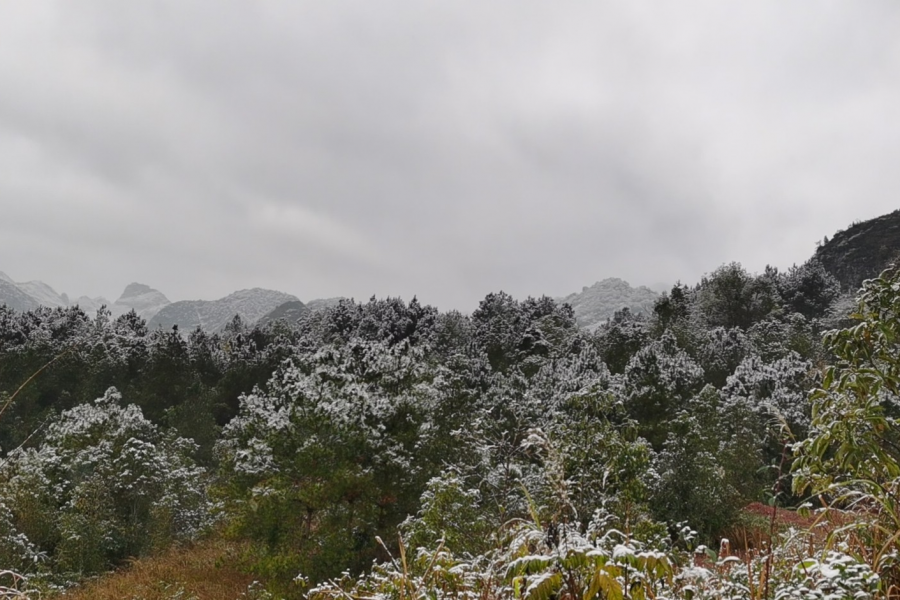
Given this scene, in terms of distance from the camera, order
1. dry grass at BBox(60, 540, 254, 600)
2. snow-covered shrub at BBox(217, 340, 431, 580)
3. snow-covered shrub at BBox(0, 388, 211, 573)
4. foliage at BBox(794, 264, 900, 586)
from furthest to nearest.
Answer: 1. snow-covered shrub at BBox(0, 388, 211, 573)
2. dry grass at BBox(60, 540, 254, 600)
3. snow-covered shrub at BBox(217, 340, 431, 580)
4. foliage at BBox(794, 264, 900, 586)

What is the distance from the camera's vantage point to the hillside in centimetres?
5759

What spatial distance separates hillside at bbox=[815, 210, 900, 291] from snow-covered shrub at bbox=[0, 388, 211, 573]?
64.2 m

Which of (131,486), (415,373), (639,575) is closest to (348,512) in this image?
(415,373)

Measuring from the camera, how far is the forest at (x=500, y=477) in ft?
8.21

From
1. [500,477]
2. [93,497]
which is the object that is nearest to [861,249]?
[500,477]

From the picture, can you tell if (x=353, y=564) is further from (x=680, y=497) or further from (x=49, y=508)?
(x=49, y=508)

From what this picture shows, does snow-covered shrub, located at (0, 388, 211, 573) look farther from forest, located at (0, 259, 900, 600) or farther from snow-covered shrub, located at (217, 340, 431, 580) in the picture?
snow-covered shrub, located at (217, 340, 431, 580)

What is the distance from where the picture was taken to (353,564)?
12547 mm

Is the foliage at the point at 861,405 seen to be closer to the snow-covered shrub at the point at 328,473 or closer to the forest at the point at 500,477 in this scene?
the forest at the point at 500,477

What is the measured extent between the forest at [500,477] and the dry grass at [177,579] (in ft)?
1.91

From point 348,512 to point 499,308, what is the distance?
38.8m

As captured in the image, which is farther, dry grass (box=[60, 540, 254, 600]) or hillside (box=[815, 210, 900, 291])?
hillside (box=[815, 210, 900, 291])

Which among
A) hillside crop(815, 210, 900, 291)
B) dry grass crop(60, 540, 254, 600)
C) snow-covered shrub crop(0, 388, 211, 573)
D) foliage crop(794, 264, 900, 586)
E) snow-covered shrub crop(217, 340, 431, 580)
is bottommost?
A: dry grass crop(60, 540, 254, 600)

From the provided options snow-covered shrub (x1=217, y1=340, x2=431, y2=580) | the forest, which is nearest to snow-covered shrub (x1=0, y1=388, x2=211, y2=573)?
the forest
